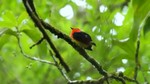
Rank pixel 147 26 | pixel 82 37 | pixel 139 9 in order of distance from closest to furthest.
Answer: pixel 147 26, pixel 139 9, pixel 82 37

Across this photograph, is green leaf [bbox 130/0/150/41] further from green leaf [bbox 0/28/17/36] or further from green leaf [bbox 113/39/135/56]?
green leaf [bbox 0/28/17/36]

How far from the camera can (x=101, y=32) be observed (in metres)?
1.87

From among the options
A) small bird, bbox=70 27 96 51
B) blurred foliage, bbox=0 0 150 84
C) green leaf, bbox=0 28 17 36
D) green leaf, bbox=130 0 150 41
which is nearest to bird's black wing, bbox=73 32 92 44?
small bird, bbox=70 27 96 51

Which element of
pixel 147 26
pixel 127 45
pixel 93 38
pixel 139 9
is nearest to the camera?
pixel 147 26

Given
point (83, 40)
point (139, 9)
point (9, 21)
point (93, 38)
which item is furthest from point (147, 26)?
point (93, 38)

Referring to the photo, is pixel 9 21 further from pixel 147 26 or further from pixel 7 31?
pixel 147 26

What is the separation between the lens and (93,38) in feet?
6.39

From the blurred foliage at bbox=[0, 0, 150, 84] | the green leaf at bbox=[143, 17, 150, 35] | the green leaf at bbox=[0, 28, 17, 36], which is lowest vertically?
the blurred foliage at bbox=[0, 0, 150, 84]

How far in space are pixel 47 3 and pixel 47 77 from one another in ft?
1.85

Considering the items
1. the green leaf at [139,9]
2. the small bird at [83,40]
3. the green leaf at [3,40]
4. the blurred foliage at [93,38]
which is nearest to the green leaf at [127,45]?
the blurred foliage at [93,38]

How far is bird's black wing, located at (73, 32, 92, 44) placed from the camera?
1.60 metres

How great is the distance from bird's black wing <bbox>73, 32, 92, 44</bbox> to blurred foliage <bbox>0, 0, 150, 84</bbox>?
116mm

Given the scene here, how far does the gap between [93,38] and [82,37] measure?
33cm

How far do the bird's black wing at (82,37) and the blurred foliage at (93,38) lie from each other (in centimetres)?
12
